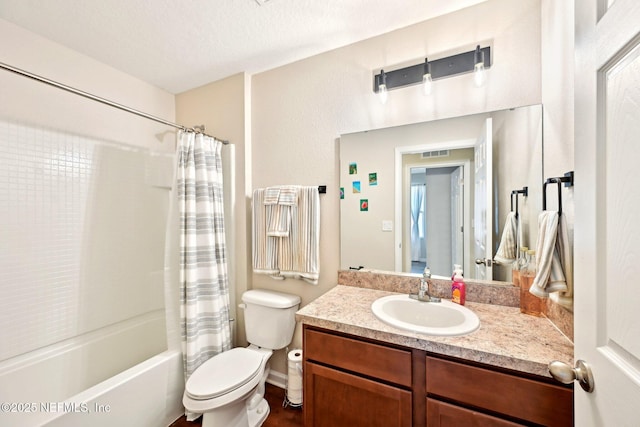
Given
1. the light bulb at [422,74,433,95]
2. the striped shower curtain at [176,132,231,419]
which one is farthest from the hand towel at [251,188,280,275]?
the light bulb at [422,74,433,95]

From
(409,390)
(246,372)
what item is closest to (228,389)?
(246,372)

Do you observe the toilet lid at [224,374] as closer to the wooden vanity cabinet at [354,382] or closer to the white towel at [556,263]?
the wooden vanity cabinet at [354,382]

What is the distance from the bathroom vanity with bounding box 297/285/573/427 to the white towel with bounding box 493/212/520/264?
0.25 meters

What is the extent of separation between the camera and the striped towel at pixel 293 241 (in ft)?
5.63

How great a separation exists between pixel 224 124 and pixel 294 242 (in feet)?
3.94

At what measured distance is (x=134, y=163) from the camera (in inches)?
79.8

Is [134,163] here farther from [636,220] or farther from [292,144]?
[636,220]

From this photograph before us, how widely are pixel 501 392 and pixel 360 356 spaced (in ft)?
1.62

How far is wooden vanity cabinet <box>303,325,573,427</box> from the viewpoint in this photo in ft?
2.58

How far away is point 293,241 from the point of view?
1.77 metres

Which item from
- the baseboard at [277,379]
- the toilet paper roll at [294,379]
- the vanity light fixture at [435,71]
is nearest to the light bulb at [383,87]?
the vanity light fixture at [435,71]

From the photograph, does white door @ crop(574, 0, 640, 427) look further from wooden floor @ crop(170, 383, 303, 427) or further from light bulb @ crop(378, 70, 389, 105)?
wooden floor @ crop(170, 383, 303, 427)

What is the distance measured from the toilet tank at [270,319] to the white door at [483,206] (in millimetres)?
1198

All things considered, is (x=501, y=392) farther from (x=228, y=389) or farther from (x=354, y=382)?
(x=228, y=389)
